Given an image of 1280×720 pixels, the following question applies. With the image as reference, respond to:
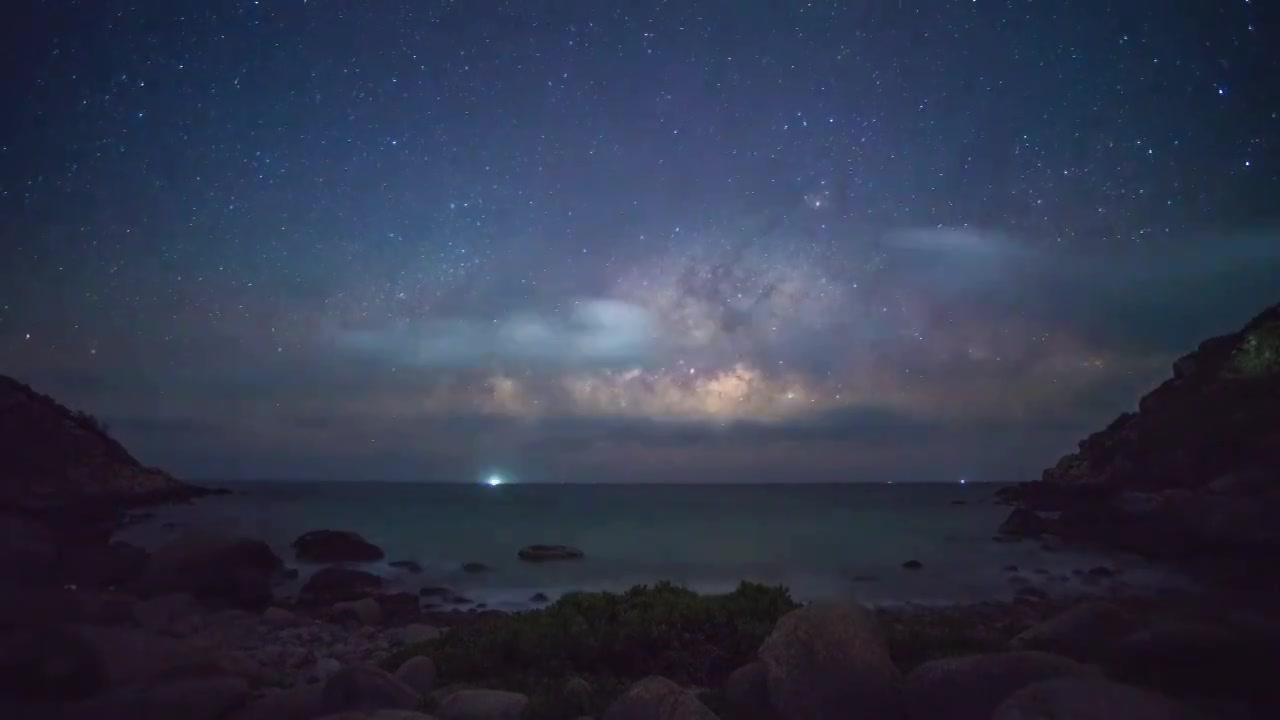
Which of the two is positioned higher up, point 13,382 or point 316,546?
point 13,382

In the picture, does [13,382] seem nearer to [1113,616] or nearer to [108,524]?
[108,524]

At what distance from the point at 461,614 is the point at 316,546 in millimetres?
26461

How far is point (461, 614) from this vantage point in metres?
30.1

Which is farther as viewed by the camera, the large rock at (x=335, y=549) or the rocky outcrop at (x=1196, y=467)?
the large rock at (x=335, y=549)

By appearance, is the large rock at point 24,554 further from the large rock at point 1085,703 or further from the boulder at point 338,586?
the large rock at point 1085,703

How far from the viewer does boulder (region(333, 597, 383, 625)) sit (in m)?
27.2

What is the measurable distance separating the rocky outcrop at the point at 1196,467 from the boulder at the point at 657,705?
43.9 m

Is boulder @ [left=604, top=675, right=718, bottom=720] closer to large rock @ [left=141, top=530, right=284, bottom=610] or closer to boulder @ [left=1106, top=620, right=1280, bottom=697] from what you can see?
boulder @ [left=1106, top=620, right=1280, bottom=697]

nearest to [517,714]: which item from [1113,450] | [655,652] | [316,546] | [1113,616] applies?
[655,652]

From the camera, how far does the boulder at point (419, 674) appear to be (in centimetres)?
1356

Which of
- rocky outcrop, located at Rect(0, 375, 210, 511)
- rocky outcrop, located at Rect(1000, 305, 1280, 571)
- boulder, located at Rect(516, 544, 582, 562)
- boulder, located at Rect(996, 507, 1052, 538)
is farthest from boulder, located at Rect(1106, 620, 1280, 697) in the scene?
rocky outcrop, located at Rect(0, 375, 210, 511)

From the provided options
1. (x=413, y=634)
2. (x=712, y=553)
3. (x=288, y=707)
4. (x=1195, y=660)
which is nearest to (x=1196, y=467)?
(x=712, y=553)

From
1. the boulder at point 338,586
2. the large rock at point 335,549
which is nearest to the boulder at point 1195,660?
the boulder at point 338,586

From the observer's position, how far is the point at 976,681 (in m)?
10.3
